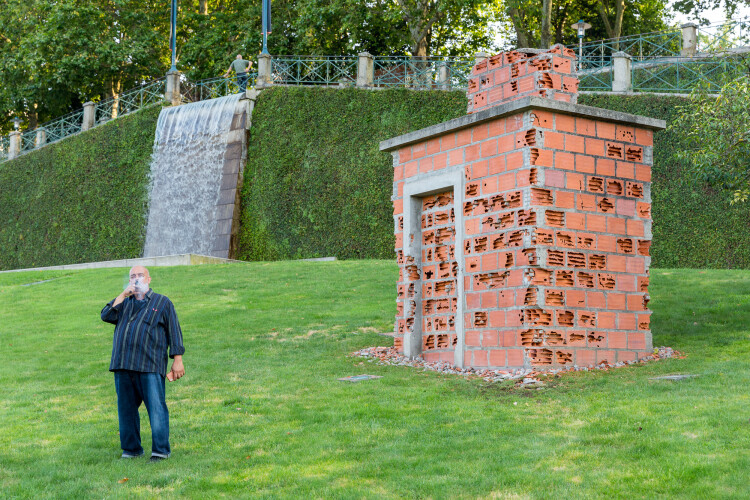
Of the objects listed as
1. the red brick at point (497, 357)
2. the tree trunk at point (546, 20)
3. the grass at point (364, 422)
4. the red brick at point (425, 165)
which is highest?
the tree trunk at point (546, 20)

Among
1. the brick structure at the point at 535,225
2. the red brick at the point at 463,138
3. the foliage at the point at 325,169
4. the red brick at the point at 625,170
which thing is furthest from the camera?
the foliage at the point at 325,169

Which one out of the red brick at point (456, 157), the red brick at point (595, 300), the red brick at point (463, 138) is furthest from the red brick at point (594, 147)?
the red brick at point (595, 300)

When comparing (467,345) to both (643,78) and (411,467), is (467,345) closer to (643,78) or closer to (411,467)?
(411,467)

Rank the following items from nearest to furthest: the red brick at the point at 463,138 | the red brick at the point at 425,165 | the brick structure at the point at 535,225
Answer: the brick structure at the point at 535,225
the red brick at the point at 463,138
the red brick at the point at 425,165

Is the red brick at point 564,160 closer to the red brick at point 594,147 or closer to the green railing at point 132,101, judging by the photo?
the red brick at point 594,147

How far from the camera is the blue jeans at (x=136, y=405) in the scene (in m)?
7.28

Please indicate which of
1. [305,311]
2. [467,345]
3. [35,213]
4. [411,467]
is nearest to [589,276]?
[467,345]

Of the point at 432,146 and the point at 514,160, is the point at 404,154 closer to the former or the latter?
the point at 432,146

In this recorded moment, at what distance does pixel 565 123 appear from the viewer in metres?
10.9

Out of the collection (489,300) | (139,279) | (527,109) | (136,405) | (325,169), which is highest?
(325,169)

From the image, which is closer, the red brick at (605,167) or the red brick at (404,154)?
the red brick at (605,167)

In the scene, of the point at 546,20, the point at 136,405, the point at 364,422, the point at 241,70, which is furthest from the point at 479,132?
the point at 241,70

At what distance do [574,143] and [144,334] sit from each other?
612 cm

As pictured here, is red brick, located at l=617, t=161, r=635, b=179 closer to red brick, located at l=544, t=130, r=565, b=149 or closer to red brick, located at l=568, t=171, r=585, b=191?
Result: red brick, located at l=568, t=171, r=585, b=191
